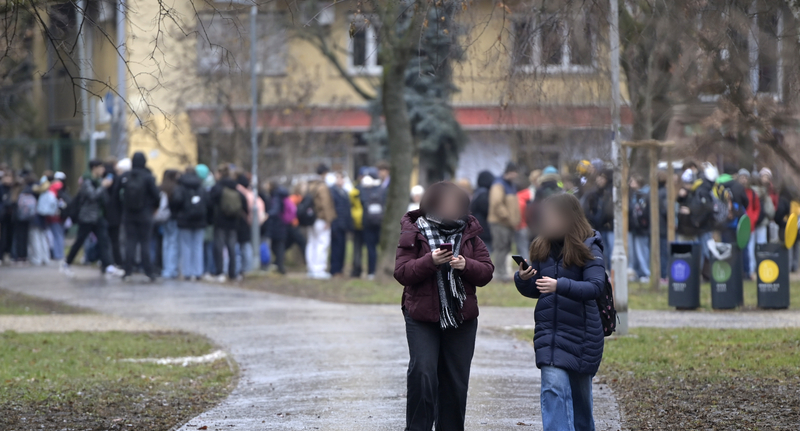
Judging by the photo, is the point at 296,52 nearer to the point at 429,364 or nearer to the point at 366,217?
the point at 366,217

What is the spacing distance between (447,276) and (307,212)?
13299 millimetres

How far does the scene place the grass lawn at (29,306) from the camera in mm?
14062

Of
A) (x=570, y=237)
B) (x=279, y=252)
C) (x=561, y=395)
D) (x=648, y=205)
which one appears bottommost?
(x=561, y=395)

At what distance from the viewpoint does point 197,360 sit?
33.2 ft

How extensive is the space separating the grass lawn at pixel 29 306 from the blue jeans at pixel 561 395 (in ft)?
31.8

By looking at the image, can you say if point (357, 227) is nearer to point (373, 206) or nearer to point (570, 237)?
point (373, 206)

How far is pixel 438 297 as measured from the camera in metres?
5.99

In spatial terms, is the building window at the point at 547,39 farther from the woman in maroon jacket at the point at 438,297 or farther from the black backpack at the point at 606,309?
the black backpack at the point at 606,309

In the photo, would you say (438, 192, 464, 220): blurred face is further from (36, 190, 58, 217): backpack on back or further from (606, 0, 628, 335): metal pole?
(36, 190, 58, 217): backpack on back

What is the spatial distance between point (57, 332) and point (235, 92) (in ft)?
48.1

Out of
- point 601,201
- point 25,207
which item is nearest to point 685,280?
point 601,201

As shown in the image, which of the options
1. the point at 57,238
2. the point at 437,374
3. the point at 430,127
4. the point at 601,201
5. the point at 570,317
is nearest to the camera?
the point at 570,317

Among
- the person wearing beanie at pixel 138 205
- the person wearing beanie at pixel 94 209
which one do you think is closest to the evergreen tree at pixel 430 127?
the person wearing beanie at pixel 94 209

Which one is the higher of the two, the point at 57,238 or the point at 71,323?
the point at 57,238
